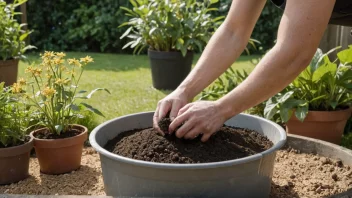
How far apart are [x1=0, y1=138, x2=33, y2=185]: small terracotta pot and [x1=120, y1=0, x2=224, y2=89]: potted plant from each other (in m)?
2.80

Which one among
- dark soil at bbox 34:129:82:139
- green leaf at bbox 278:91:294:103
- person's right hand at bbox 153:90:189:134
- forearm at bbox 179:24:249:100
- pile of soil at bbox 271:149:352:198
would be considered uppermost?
forearm at bbox 179:24:249:100

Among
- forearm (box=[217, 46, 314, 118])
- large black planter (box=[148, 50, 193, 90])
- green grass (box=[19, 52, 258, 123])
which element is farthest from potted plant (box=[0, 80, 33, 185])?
large black planter (box=[148, 50, 193, 90])

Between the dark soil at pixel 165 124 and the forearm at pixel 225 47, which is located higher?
the forearm at pixel 225 47

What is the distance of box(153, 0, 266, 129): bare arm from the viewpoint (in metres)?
2.32

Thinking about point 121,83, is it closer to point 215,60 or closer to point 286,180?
point 286,180

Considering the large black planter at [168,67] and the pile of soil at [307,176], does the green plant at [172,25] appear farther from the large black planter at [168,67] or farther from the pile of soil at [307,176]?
the pile of soil at [307,176]

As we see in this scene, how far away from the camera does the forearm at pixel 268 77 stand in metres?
1.87

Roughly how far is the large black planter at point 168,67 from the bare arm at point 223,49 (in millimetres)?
3038

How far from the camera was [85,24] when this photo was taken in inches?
349

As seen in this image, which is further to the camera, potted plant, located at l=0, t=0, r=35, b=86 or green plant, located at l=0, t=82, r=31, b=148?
potted plant, located at l=0, t=0, r=35, b=86

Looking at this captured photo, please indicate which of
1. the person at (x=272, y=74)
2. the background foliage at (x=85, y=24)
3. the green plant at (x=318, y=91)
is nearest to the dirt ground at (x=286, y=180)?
the green plant at (x=318, y=91)

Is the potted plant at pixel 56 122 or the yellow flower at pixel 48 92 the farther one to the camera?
the potted plant at pixel 56 122

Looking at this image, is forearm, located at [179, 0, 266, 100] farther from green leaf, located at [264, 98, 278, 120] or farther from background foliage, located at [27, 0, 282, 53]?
background foliage, located at [27, 0, 282, 53]

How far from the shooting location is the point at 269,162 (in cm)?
210
